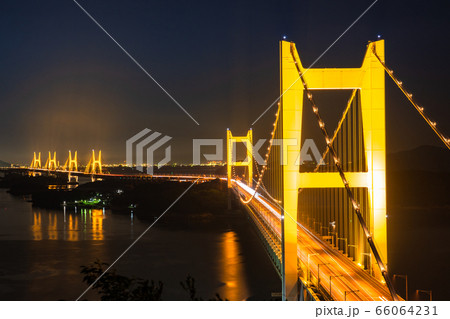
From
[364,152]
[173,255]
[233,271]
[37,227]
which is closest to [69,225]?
[37,227]

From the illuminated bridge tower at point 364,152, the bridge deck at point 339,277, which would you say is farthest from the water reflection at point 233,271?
the illuminated bridge tower at point 364,152

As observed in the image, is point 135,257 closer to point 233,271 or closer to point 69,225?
point 233,271

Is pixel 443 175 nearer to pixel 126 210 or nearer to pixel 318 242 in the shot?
pixel 126 210

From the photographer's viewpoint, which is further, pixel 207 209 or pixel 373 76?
pixel 207 209

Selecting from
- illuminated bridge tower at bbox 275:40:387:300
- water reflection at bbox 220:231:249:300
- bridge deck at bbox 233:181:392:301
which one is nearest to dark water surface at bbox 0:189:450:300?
water reflection at bbox 220:231:249:300

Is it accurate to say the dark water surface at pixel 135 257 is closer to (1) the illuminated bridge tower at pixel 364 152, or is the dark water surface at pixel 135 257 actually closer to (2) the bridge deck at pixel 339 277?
(2) the bridge deck at pixel 339 277

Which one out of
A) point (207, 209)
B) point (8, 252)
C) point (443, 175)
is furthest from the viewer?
point (443, 175)

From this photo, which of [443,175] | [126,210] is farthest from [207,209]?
[443,175]
